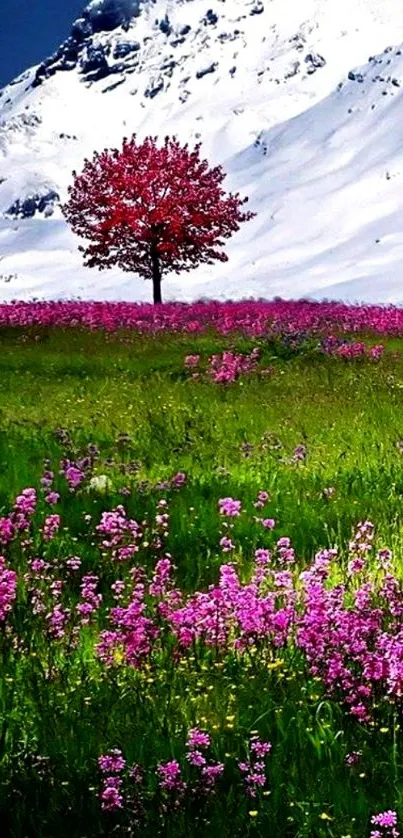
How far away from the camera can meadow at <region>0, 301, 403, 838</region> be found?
353 cm

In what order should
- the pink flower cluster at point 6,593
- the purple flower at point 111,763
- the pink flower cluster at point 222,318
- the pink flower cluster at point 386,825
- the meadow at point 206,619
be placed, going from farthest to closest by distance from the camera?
the pink flower cluster at point 222,318
the pink flower cluster at point 6,593
the meadow at point 206,619
the purple flower at point 111,763
the pink flower cluster at point 386,825

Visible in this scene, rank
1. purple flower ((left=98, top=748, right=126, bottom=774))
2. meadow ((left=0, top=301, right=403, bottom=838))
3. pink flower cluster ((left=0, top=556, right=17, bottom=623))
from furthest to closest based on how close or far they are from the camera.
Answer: pink flower cluster ((left=0, top=556, right=17, bottom=623)) < meadow ((left=0, top=301, right=403, bottom=838)) < purple flower ((left=98, top=748, right=126, bottom=774))

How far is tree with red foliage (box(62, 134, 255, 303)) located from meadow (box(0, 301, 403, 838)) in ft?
81.3

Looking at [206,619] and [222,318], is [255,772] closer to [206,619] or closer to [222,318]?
[206,619]

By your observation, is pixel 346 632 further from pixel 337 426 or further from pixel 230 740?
pixel 337 426

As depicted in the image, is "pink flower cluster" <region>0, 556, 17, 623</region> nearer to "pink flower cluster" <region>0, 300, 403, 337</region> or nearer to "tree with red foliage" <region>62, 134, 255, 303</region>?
"pink flower cluster" <region>0, 300, 403, 337</region>

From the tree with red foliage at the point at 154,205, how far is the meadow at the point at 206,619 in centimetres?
2477

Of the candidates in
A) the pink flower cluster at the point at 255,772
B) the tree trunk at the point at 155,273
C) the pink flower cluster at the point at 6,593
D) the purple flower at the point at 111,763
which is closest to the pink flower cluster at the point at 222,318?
the tree trunk at the point at 155,273

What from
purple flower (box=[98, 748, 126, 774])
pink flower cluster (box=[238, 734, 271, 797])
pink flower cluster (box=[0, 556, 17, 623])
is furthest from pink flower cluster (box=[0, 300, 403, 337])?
purple flower (box=[98, 748, 126, 774])

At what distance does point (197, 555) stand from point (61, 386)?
10.0 metres

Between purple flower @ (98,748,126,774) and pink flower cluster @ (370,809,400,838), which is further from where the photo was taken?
purple flower @ (98,748,126,774)

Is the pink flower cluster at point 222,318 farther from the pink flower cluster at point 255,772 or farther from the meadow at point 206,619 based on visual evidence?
the pink flower cluster at point 255,772

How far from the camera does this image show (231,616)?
4988 mm

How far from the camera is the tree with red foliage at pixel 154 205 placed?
37469 millimetres
